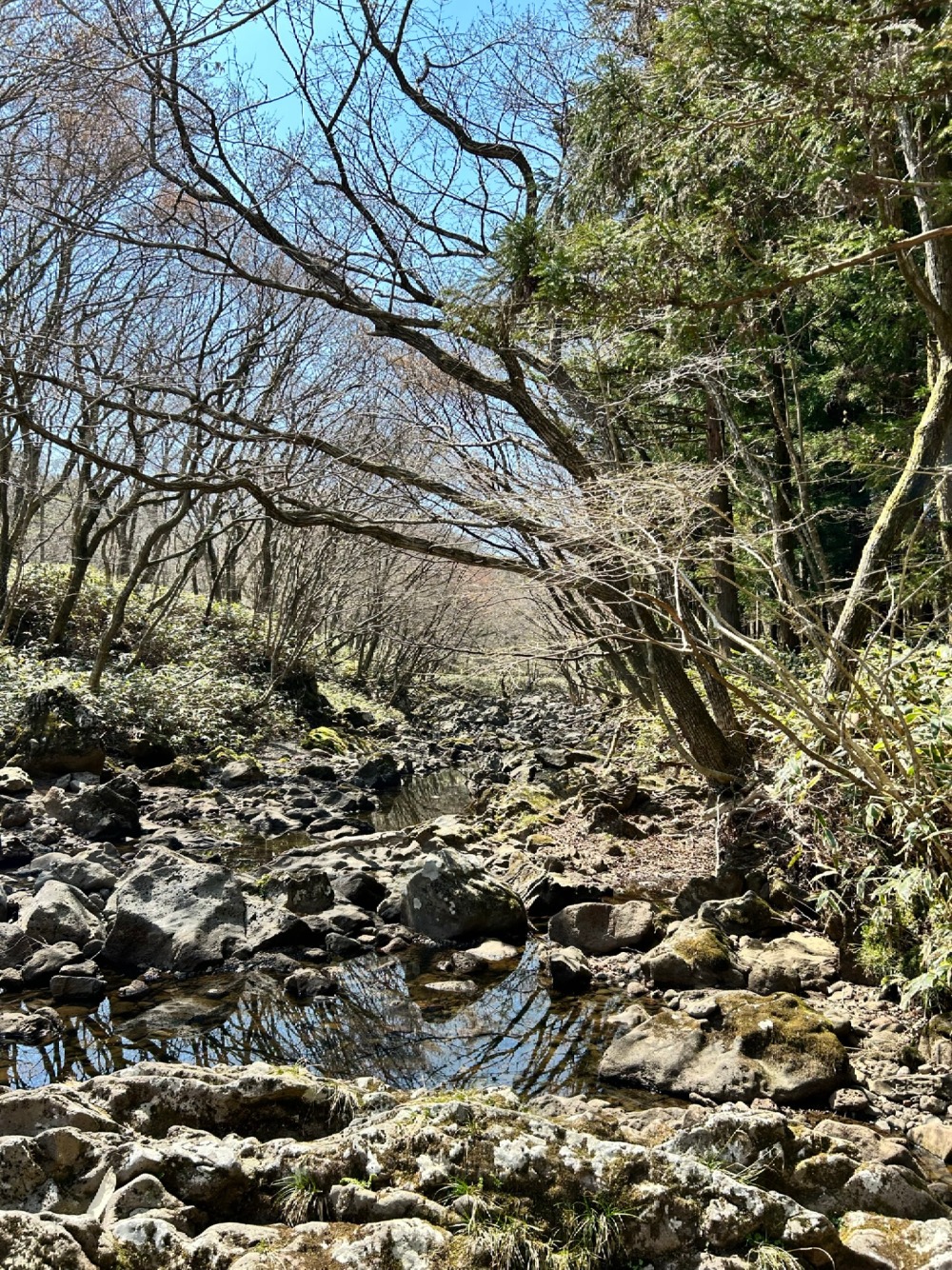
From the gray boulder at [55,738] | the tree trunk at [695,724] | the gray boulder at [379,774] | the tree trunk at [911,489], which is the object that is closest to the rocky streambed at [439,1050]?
the gray boulder at [55,738]

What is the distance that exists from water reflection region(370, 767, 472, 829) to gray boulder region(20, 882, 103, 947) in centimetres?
498

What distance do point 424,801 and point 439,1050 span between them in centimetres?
818

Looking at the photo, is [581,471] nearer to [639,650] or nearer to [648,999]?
[639,650]

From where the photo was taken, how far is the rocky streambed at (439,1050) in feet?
8.82

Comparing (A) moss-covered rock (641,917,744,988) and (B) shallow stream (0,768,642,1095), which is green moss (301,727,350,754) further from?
(A) moss-covered rock (641,917,744,988)

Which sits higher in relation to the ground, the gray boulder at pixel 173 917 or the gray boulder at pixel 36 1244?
the gray boulder at pixel 36 1244

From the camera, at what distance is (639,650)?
31.1 ft

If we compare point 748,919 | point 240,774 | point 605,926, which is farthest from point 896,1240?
point 240,774

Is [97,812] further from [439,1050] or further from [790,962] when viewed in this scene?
[790,962]

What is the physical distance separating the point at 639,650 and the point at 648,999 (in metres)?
4.13

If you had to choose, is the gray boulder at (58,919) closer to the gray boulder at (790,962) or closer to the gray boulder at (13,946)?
the gray boulder at (13,946)

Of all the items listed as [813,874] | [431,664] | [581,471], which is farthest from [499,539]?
[431,664]

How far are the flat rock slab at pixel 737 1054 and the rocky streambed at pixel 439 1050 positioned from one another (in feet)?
0.05

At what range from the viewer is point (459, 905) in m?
7.29
